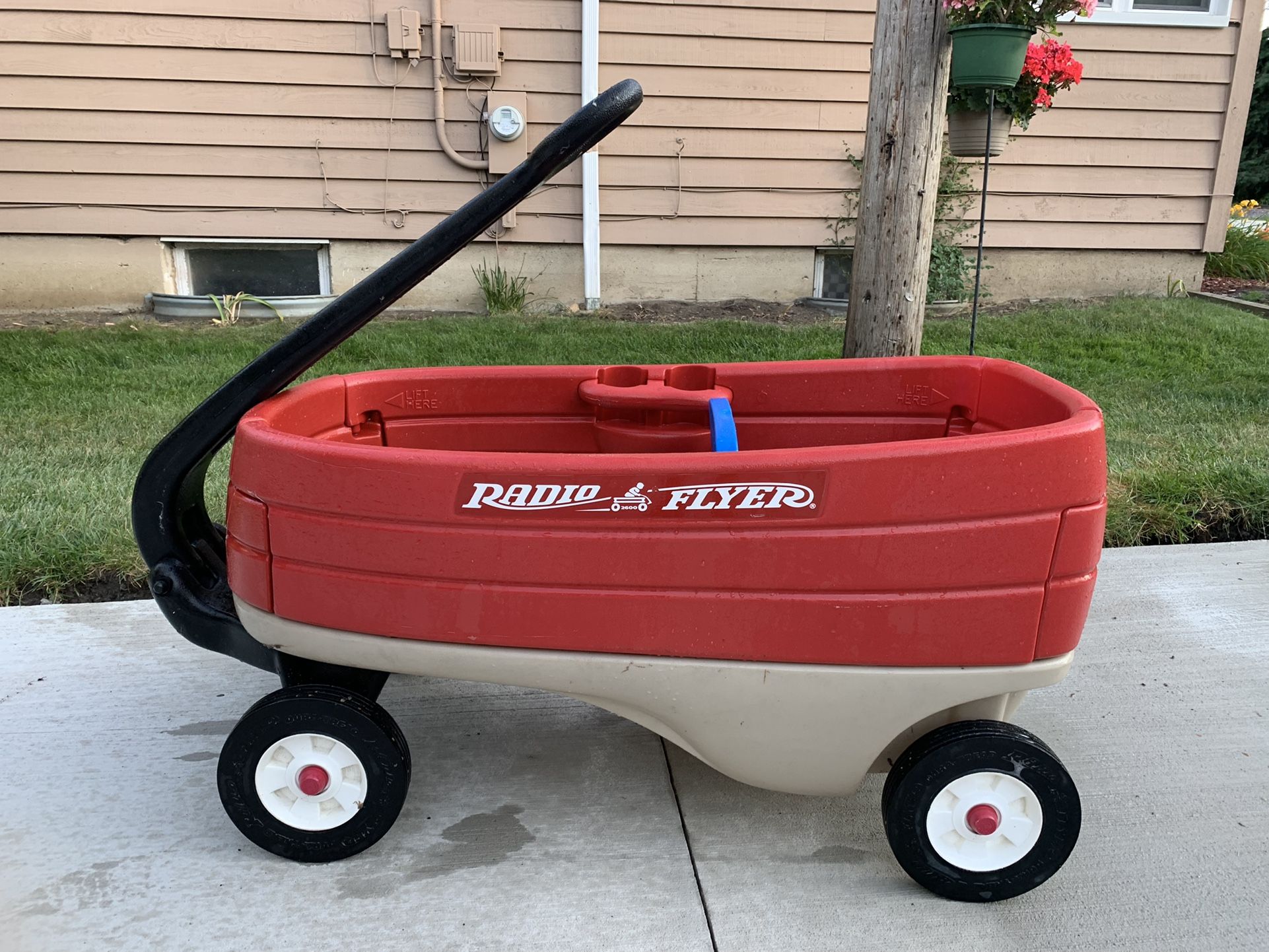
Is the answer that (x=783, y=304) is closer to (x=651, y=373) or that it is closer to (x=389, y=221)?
(x=389, y=221)

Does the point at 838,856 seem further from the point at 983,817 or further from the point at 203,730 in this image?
the point at 203,730

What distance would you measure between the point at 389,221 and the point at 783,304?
8.58ft

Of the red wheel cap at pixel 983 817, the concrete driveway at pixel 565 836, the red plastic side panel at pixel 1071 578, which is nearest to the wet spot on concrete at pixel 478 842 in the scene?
the concrete driveway at pixel 565 836

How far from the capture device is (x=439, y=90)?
6.03 meters

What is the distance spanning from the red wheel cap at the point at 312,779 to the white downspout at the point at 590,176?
4997 millimetres

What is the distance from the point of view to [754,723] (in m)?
1.65

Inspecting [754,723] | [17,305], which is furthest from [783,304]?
[754,723]

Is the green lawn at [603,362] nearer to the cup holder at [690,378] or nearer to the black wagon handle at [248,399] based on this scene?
the black wagon handle at [248,399]

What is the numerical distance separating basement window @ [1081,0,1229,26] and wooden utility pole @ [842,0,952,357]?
448cm

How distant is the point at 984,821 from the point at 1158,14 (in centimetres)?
671

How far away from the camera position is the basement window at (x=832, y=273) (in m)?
6.72

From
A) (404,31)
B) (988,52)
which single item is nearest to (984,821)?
(988,52)

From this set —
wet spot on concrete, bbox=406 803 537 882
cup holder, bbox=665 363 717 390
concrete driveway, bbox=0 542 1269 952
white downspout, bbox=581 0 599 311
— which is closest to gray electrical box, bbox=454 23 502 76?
white downspout, bbox=581 0 599 311

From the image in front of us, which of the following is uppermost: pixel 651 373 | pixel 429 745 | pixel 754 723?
pixel 651 373
